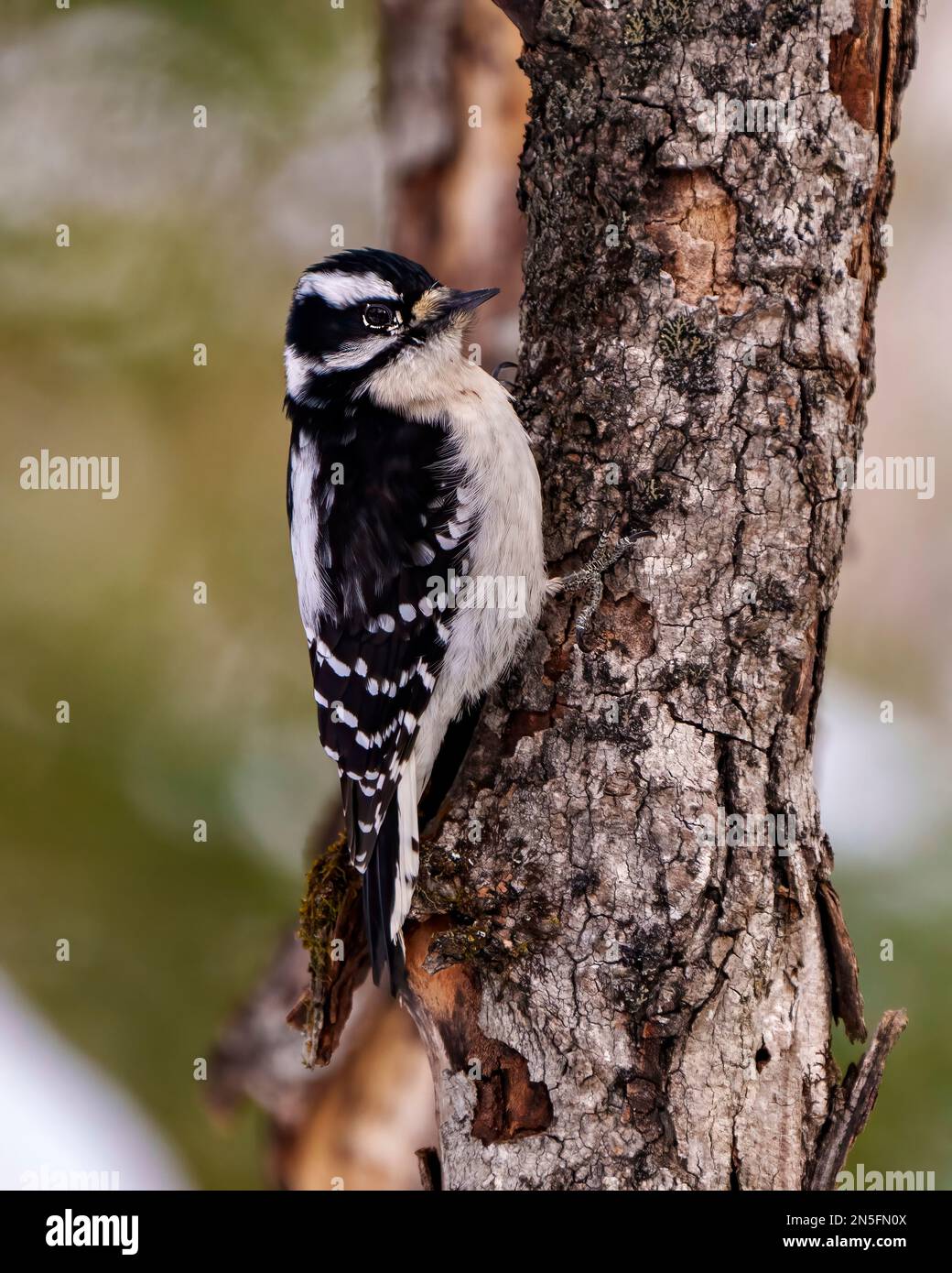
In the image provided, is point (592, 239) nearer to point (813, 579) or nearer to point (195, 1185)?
point (813, 579)

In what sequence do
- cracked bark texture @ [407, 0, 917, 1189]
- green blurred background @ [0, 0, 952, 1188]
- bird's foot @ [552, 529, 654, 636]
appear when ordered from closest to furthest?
1. cracked bark texture @ [407, 0, 917, 1189]
2. bird's foot @ [552, 529, 654, 636]
3. green blurred background @ [0, 0, 952, 1188]

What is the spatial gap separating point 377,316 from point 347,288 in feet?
0.35

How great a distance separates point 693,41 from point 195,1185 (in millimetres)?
4371

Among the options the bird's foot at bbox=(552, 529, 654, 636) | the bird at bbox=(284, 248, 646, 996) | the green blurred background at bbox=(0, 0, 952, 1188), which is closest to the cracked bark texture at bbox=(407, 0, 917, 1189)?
the bird's foot at bbox=(552, 529, 654, 636)

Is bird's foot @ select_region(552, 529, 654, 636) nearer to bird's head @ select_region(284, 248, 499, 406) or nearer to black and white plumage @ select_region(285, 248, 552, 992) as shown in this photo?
black and white plumage @ select_region(285, 248, 552, 992)

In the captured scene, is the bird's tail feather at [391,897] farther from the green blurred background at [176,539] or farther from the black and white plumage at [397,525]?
the green blurred background at [176,539]

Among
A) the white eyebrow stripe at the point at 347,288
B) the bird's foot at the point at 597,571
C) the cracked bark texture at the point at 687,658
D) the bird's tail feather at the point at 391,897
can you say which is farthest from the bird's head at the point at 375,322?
the bird's tail feather at the point at 391,897

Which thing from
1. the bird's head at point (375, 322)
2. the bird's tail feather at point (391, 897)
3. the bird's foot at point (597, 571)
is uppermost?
the bird's head at point (375, 322)

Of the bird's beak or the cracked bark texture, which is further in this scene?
the bird's beak

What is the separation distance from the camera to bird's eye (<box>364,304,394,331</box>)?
2.82m

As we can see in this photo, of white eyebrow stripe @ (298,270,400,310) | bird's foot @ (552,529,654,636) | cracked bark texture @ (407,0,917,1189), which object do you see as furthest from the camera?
white eyebrow stripe @ (298,270,400,310)

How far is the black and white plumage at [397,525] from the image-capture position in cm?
258

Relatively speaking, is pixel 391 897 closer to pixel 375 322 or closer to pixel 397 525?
pixel 397 525

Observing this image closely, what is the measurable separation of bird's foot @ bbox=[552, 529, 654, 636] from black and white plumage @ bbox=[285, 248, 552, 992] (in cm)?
13
